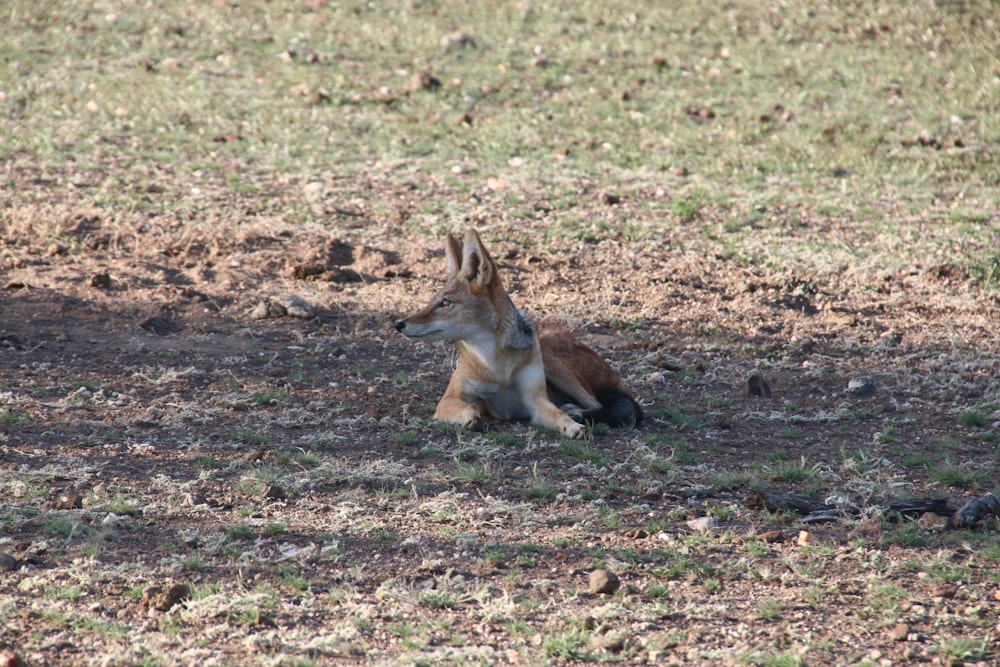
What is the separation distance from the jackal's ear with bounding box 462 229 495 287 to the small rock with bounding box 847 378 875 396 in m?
2.79

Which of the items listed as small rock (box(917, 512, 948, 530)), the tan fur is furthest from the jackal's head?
small rock (box(917, 512, 948, 530))

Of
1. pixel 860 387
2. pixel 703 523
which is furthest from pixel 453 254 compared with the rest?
pixel 860 387

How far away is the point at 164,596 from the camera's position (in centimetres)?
467

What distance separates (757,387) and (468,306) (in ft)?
7.26

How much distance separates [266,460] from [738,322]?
4701mm

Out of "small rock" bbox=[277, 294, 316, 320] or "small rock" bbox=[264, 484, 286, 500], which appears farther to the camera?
"small rock" bbox=[277, 294, 316, 320]

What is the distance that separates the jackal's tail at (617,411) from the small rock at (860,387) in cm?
178

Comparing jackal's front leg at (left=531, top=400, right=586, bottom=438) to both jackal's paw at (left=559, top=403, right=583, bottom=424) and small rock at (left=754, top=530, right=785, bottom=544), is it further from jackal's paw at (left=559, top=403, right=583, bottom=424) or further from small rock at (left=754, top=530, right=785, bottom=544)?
small rock at (left=754, top=530, right=785, bottom=544)

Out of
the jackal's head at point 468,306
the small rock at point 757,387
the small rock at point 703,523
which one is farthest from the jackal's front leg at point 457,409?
the small rock at point 757,387

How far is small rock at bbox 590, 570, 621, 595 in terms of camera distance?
193 inches

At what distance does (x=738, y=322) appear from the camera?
9.66 meters

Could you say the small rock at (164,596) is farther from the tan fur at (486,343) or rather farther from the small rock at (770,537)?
the tan fur at (486,343)

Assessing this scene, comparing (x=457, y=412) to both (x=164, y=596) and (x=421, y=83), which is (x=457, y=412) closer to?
(x=164, y=596)

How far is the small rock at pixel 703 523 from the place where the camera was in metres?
5.60
